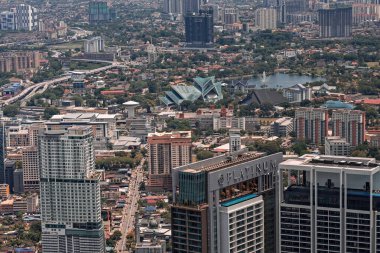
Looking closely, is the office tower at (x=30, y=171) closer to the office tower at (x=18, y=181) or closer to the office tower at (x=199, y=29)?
the office tower at (x=18, y=181)

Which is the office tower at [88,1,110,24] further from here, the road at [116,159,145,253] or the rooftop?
the rooftop

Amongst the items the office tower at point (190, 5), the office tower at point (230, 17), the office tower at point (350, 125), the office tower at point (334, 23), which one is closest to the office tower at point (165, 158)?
the office tower at point (350, 125)

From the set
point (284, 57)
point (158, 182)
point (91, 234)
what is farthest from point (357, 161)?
point (284, 57)

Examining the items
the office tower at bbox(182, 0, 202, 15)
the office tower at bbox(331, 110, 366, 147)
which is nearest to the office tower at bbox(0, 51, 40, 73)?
the office tower at bbox(182, 0, 202, 15)

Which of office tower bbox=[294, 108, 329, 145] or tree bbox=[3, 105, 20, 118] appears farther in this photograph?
tree bbox=[3, 105, 20, 118]

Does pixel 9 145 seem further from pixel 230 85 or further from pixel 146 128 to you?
pixel 230 85
